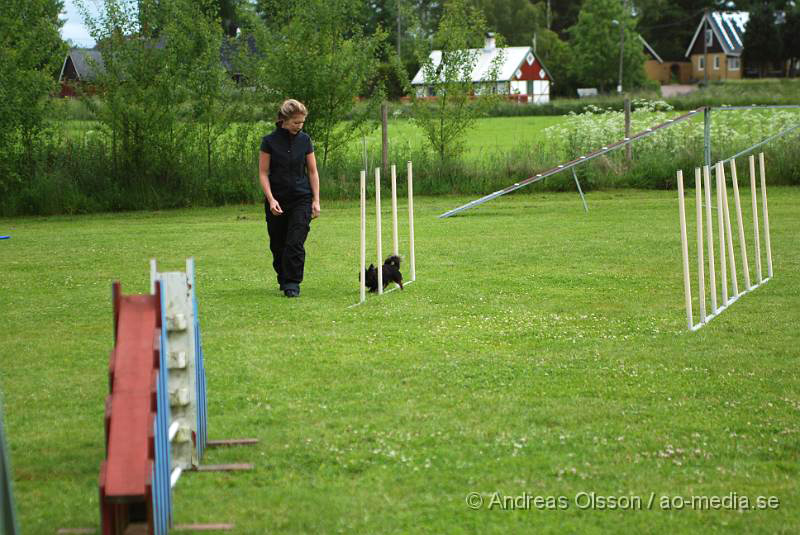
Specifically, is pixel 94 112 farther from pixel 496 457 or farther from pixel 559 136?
pixel 496 457

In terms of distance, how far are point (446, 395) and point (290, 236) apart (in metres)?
4.15

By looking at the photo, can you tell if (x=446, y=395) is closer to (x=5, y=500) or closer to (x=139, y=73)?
(x=5, y=500)

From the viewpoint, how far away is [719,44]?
91.2 metres

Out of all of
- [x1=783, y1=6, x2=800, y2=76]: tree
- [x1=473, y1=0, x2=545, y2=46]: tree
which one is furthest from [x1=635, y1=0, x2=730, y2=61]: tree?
[x1=783, y1=6, x2=800, y2=76]: tree

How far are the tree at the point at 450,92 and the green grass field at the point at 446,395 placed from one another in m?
10.3

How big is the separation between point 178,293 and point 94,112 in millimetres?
17214

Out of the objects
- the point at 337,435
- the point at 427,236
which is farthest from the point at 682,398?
the point at 427,236

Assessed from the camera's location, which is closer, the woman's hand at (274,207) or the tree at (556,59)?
the woman's hand at (274,207)

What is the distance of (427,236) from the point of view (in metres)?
16.0

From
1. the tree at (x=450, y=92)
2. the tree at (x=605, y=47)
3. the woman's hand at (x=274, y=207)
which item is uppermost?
the tree at (x=605, y=47)

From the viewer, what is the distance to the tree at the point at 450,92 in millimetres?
23125

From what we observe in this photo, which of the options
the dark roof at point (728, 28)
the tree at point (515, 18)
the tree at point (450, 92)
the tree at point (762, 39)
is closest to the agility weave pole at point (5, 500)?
the tree at point (450, 92)

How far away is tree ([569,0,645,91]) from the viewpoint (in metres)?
72.7

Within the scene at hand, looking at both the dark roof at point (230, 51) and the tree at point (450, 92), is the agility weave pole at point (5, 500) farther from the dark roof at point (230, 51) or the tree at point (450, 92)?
the tree at point (450, 92)
